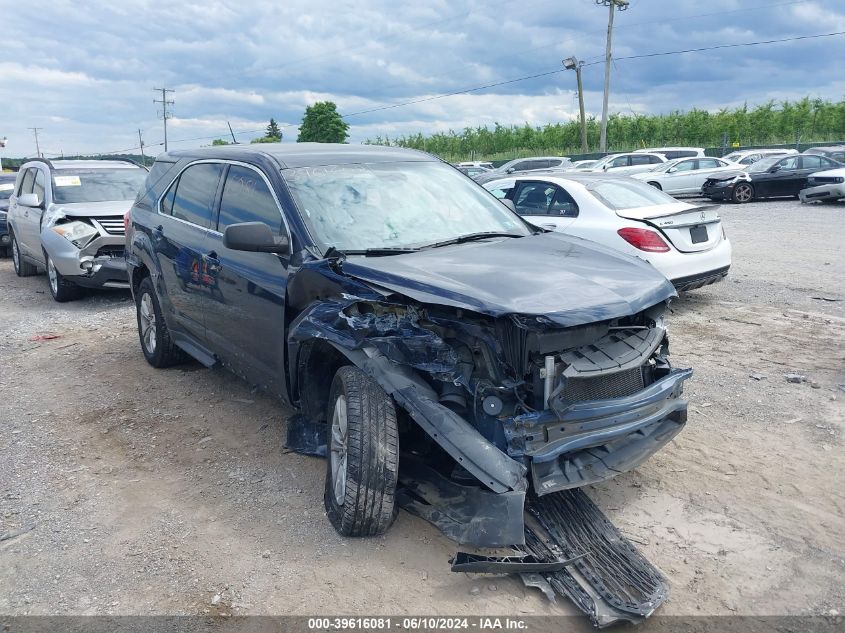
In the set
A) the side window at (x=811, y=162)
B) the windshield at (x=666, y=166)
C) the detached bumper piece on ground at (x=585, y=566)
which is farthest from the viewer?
the windshield at (x=666, y=166)

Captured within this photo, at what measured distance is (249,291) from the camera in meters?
4.46

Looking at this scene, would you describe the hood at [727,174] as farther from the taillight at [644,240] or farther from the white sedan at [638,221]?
the taillight at [644,240]

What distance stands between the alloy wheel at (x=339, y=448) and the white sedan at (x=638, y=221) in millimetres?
4876

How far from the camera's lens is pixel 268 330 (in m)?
4.32

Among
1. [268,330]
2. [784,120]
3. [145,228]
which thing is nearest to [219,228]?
[268,330]

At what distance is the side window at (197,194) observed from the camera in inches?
204

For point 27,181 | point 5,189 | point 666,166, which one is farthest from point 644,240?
point 666,166

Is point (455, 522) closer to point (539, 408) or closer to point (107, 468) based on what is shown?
point (539, 408)

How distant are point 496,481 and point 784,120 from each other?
5573 cm

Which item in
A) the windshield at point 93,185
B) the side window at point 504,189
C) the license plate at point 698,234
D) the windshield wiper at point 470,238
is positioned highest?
the windshield at point 93,185

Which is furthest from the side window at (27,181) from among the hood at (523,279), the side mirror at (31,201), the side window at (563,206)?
the hood at (523,279)

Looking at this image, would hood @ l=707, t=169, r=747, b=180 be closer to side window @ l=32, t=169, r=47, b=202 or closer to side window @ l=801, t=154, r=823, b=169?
side window @ l=801, t=154, r=823, b=169

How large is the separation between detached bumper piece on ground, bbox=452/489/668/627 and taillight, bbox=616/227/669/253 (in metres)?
4.59

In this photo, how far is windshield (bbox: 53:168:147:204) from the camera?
1015cm
